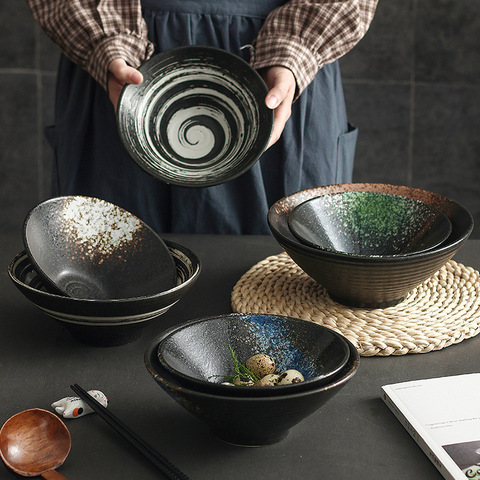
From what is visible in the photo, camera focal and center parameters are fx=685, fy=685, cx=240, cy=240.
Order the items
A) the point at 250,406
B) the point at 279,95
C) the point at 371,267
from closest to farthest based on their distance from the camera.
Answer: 1. the point at 250,406
2. the point at 371,267
3. the point at 279,95

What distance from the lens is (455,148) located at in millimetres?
2691

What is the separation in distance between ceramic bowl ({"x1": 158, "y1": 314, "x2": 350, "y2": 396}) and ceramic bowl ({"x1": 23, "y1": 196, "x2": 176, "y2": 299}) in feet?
0.65

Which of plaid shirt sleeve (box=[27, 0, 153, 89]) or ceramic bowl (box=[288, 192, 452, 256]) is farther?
plaid shirt sleeve (box=[27, 0, 153, 89])

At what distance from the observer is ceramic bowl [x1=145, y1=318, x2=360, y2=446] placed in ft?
1.89

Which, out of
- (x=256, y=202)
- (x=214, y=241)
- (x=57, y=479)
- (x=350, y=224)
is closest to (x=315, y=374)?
(x=57, y=479)

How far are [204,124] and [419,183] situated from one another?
5.72 feet

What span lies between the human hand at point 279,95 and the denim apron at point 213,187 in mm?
133

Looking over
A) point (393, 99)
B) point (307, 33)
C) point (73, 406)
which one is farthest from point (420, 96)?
point (73, 406)

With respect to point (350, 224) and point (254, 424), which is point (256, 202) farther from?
point (254, 424)

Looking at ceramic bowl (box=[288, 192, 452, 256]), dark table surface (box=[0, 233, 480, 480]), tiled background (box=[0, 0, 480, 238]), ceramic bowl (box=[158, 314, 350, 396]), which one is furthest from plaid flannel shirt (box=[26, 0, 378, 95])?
tiled background (box=[0, 0, 480, 238])

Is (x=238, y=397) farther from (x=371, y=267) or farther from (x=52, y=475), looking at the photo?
(x=371, y=267)

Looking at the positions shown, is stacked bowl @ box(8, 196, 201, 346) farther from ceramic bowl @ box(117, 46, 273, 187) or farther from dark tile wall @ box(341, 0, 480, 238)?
dark tile wall @ box(341, 0, 480, 238)

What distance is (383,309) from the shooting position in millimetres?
932

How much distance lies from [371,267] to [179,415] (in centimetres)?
30
